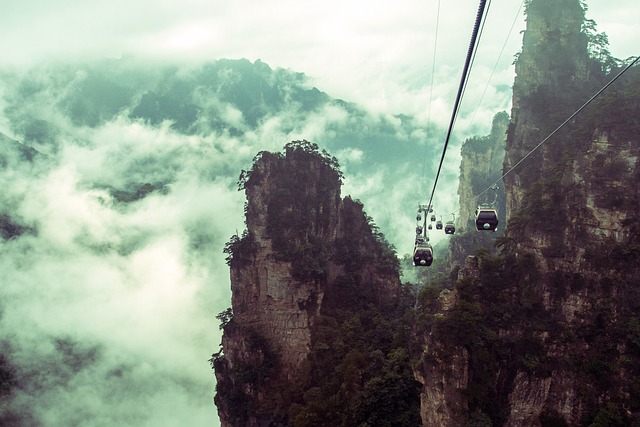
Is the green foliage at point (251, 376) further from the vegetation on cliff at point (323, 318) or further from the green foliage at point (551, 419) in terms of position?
the green foliage at point (551, 419)

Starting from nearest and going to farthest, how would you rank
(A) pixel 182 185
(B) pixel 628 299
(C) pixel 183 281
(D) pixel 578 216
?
(B) pixel 628 299, (D) pixel 578 216, (C) pixel 183 281, (A) pixel 182 185

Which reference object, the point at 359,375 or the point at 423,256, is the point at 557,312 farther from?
the point at 359,375

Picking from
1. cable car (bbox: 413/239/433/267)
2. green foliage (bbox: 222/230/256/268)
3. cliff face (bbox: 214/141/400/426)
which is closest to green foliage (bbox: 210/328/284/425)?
cliff face (bbox: 214/141/400/426)

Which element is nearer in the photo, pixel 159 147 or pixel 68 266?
pixel 68 266

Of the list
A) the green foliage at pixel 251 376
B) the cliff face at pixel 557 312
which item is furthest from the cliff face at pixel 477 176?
the green foliage at pixel 251 376

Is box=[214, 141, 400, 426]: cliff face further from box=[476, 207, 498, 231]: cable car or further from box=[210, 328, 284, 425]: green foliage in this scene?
box=[476, 207, 498, 231]: cable car

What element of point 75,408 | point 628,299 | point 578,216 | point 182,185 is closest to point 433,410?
point 628,299

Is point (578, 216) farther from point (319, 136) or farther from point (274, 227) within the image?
point (319, 136)
